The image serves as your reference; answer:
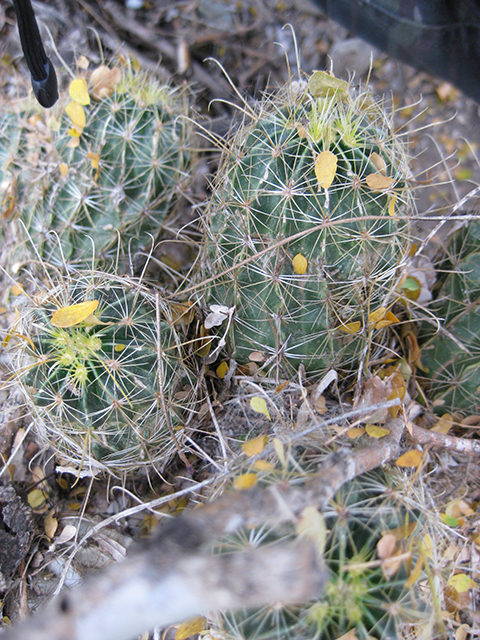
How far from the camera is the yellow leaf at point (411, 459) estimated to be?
1.23 m

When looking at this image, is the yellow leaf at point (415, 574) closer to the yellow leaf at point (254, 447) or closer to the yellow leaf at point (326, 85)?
the yellow leaf at point (254, 447)

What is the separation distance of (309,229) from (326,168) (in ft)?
0.54

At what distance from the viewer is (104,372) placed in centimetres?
132

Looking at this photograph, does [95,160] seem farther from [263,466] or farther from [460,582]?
[460,582]

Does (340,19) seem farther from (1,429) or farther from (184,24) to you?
(1,429)

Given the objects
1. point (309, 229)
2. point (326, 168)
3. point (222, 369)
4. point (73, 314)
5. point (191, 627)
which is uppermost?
point (326, 168)

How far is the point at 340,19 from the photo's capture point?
2.49 m

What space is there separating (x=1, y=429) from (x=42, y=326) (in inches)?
23.6

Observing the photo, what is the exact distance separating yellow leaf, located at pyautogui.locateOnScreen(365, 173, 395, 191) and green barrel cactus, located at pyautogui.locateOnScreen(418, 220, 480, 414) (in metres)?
0.54

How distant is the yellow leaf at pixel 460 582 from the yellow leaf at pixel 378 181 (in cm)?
124

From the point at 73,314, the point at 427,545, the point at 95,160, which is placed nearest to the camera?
the point at 427,545

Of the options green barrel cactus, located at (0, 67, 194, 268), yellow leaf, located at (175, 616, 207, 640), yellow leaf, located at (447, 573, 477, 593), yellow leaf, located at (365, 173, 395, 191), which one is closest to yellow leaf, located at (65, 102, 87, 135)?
green barrel cactus, located at (0, 67, 194, 268)

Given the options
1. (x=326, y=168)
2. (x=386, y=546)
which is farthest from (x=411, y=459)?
(x=326, y=168)

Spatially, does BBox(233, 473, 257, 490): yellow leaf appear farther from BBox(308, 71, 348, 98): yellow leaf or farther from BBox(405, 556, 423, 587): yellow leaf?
BBox(308, 71, 348, 98): yellow leaf
